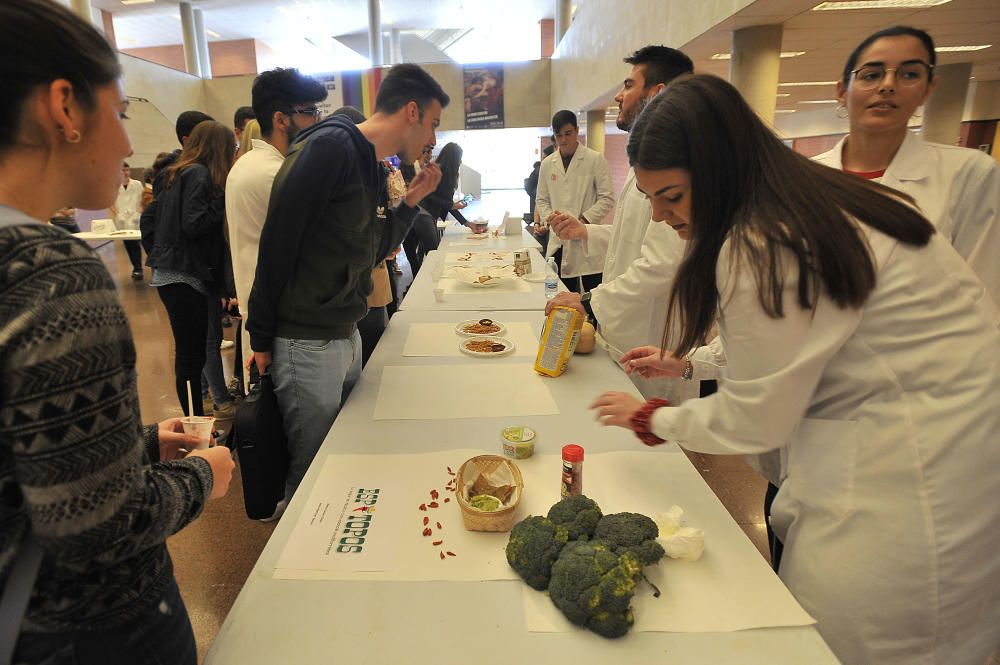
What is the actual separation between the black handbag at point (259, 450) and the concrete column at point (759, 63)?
3.46m

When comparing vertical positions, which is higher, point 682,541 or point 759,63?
point 759,63

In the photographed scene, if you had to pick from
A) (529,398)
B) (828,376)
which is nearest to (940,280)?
(828,376)

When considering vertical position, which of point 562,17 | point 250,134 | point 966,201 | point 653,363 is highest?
point 562,17

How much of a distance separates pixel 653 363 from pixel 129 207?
7384mm

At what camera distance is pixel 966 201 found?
1636 mm

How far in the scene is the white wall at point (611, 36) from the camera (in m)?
4.01

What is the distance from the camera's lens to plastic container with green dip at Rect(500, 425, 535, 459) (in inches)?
51.7

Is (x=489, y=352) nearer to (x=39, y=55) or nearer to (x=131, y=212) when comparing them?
(x=39, y=55)

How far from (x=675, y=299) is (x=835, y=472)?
1.34 ft

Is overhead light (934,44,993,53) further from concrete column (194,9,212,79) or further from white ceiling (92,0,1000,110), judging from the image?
concrete column (194,9,212,79)

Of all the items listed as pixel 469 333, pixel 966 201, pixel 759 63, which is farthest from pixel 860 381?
pixel 759 63

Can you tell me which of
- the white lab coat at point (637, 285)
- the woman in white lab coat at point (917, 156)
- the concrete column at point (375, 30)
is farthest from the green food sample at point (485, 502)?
the concrete column at point (375, 30)

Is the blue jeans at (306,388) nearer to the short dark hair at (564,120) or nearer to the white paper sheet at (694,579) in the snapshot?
the white paper sheet at (694,579)

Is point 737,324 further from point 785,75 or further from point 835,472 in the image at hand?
point 785,75
